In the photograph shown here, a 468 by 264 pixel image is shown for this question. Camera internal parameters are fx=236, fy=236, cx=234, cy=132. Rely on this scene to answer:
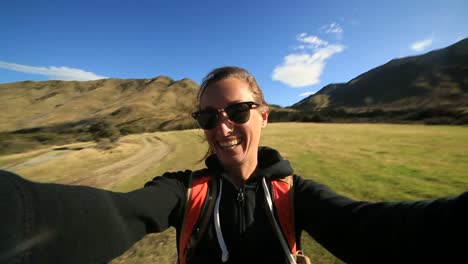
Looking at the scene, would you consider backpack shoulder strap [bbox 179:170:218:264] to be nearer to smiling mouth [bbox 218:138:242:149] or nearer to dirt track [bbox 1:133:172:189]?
smiling mouth [bbox 218:138:242:149]

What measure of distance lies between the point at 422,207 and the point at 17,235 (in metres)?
1.53

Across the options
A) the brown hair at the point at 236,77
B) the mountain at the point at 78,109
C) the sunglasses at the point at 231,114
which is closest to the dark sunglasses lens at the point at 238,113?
the sunglasses at the point at 231,114

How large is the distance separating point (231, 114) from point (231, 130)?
0.51 ft

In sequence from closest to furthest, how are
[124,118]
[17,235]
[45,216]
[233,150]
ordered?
[17,235] < [45,216] < [233,150] < [124,118]

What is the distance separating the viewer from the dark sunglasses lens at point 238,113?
2297 mm

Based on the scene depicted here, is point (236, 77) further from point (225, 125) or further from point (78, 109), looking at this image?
point (78, 109)

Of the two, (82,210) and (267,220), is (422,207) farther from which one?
(82,210)

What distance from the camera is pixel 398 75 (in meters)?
146

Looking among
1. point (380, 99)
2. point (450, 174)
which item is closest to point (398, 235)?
point (450, 174)

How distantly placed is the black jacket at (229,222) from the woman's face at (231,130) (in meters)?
0.23

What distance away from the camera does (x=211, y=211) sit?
1.92 m

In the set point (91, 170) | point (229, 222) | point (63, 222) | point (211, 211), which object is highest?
point (63, 222)

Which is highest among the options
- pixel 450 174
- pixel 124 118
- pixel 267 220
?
pixel 124 118

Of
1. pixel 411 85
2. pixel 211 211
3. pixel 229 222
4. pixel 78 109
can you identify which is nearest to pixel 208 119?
pixel 211 211
